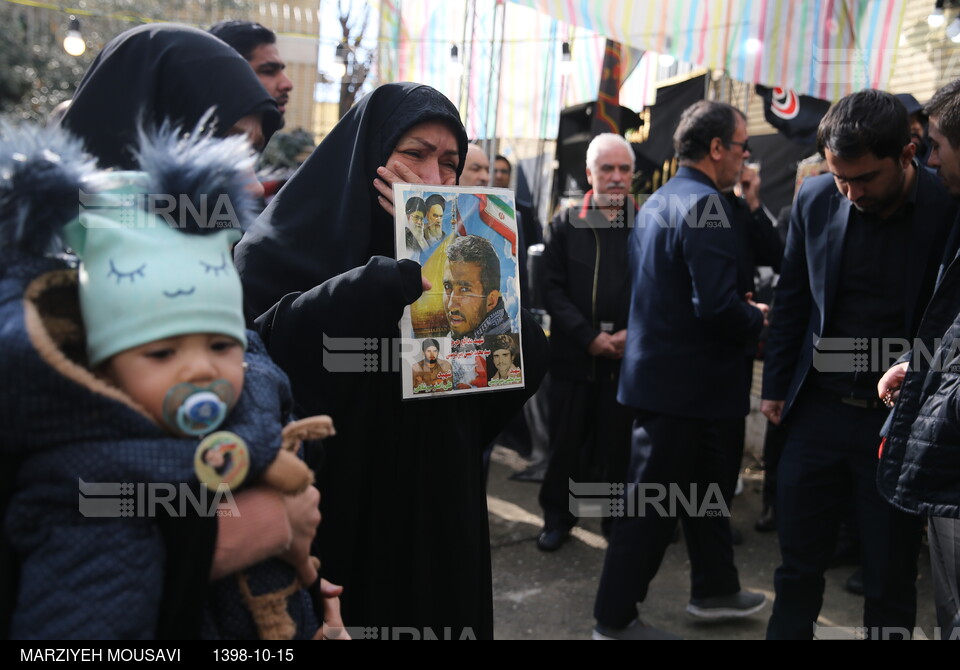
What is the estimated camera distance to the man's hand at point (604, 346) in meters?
4.85

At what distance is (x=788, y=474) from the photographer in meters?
3.23

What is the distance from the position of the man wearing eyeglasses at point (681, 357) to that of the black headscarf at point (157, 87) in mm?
1982

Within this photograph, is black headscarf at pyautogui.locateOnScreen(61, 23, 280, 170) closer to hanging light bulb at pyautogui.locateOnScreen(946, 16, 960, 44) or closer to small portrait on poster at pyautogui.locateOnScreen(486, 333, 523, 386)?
small portrait on poster at pyautogui.locateOnScreen(486, 333, 523, 386)

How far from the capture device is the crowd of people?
1166mm

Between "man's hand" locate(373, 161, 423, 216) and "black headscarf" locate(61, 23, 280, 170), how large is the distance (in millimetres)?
503

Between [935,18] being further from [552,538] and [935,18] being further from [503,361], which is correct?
[503,361]

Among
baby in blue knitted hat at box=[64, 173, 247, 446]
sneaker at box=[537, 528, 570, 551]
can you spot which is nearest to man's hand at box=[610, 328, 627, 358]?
sneaker at box=[537, 528, 570, 551]

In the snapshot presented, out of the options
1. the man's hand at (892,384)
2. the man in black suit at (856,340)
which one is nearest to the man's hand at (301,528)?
the man's hand at (892,384)

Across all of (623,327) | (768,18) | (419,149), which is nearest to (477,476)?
(419,149)

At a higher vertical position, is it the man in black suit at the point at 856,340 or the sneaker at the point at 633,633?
the man in black suit at the point at 856,340

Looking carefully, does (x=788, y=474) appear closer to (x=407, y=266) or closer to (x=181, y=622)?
(x=407, y=266)

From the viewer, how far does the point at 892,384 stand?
271 cm

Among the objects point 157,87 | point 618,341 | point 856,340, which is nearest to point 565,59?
point 618,341

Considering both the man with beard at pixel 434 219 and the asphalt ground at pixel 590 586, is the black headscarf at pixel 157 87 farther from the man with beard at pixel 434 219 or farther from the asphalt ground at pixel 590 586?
the asphalt ground at pixel 590 586
